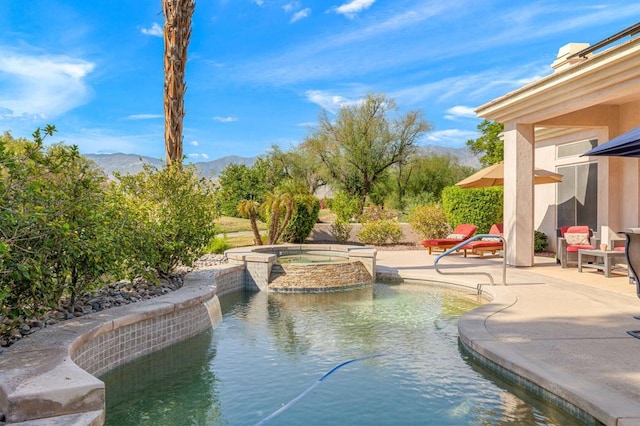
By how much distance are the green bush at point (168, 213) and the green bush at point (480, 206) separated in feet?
31.0

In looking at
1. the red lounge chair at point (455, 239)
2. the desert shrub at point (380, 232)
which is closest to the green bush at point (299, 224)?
the desert shrub at point (380, 232)

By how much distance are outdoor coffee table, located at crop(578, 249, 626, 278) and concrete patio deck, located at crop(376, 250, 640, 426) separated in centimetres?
17

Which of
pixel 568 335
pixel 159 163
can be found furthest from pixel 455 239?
pixel 568 335

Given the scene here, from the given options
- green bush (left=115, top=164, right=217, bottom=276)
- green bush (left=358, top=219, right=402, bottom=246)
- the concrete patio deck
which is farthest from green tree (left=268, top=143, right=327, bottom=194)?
the concrete patio deck

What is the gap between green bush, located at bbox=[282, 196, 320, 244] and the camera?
1781 cm

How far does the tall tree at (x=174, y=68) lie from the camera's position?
10352mm

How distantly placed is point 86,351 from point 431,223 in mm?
14144

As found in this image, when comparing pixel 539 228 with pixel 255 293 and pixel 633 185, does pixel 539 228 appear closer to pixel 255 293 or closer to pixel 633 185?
pixel 633 185

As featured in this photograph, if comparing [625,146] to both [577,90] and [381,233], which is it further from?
[381,233]

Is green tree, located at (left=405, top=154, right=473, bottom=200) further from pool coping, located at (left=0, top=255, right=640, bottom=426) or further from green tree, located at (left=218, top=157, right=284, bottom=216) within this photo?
pool coping, located at (left=0, top=255, right=640, bottom=426)

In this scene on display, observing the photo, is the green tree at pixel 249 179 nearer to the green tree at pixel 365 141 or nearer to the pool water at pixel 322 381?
the green tree at pixel 365 141

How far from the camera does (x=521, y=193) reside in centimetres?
1142

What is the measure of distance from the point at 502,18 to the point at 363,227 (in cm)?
1004

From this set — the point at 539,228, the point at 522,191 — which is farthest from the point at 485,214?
the point at 522,191
